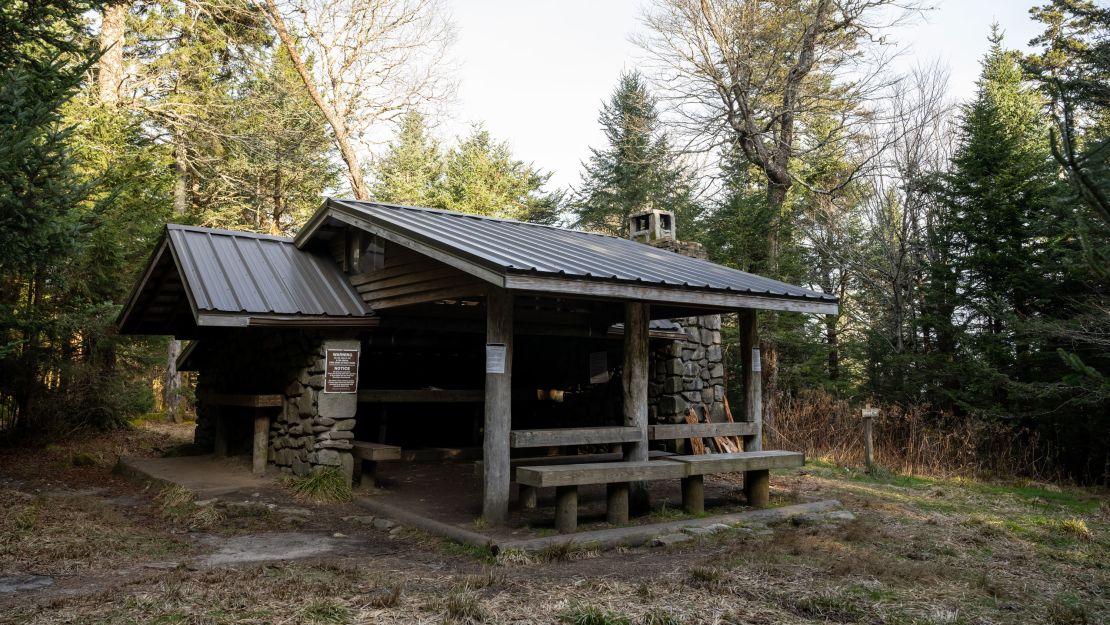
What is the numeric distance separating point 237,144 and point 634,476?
15939 mm

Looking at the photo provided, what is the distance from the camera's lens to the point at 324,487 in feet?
27.4

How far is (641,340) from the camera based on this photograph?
301 inches

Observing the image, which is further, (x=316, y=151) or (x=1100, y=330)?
(x=316, y=151)

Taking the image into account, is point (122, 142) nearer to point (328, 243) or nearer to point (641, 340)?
point (328, 243)

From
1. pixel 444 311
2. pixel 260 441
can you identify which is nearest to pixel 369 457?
pixel 260 441

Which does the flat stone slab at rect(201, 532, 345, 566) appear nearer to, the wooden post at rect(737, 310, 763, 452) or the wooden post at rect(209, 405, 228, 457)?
the wooden post at rect(209, 405, 228, 457)

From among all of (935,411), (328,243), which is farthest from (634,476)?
(935,411)

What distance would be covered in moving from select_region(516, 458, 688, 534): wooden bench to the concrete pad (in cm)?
422

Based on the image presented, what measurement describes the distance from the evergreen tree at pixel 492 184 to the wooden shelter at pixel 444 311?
1521 centimetres

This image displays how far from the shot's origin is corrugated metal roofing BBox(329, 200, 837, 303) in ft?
21.4

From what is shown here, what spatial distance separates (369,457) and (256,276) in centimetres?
284

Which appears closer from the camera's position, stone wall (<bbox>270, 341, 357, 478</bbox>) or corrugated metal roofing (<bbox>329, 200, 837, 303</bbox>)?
corrugated metal roofing (<bbox>329, 200, 837, 303</bbox>)

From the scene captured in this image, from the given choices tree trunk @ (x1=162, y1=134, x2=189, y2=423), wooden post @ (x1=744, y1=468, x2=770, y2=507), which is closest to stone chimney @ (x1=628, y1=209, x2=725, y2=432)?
wooden post @ (x1=744, y1=468, x2=770, y2=507)

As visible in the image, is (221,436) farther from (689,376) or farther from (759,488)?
(759,488)
